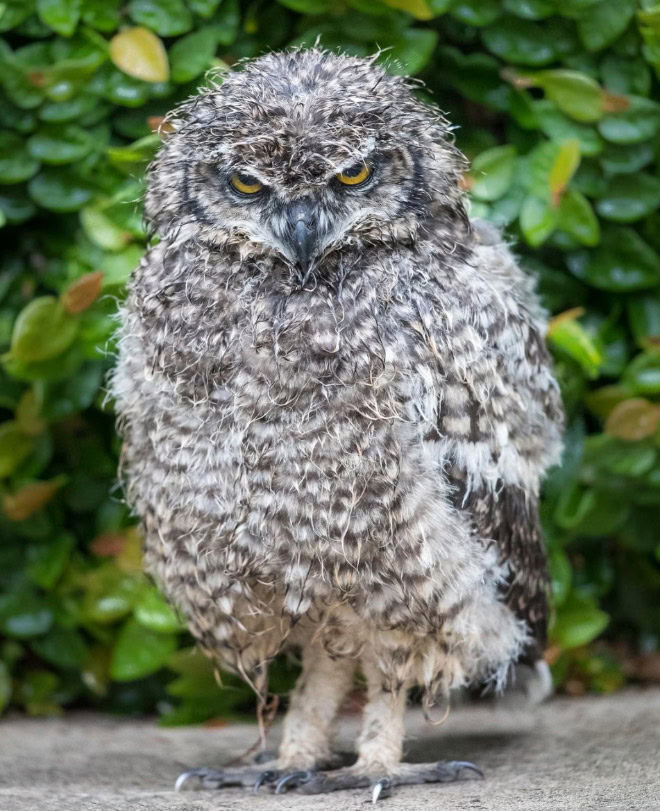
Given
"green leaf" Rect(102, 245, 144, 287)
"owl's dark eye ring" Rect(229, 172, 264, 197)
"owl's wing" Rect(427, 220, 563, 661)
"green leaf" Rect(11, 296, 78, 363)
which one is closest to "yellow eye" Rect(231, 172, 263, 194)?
"owl's dark eye ring" Rect(229, 172, 264, 197)

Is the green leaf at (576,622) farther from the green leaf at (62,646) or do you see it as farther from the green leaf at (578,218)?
the green leaf at (62,646)

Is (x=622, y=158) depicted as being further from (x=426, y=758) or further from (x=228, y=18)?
(x=426, y=758)

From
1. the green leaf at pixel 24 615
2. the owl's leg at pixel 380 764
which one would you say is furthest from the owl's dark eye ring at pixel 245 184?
the green leaf at pixel 24 615

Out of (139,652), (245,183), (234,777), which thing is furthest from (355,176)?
(139,652)

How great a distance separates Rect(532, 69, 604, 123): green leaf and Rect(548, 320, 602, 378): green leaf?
1.74 feet

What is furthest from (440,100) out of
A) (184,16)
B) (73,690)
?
(73,690)

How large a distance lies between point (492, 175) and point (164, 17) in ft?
3.02

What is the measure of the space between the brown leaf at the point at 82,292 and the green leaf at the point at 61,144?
0.33 metres

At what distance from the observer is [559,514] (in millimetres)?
2783

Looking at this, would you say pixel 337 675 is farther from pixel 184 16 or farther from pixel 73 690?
pixel 184 16

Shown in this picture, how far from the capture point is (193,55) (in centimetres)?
256

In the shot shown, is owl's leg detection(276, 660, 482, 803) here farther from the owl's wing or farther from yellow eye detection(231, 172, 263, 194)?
yellow eye detection(231, 172, 263, 194)

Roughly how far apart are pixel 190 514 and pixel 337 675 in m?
0.62

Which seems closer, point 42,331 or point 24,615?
point 42,331
